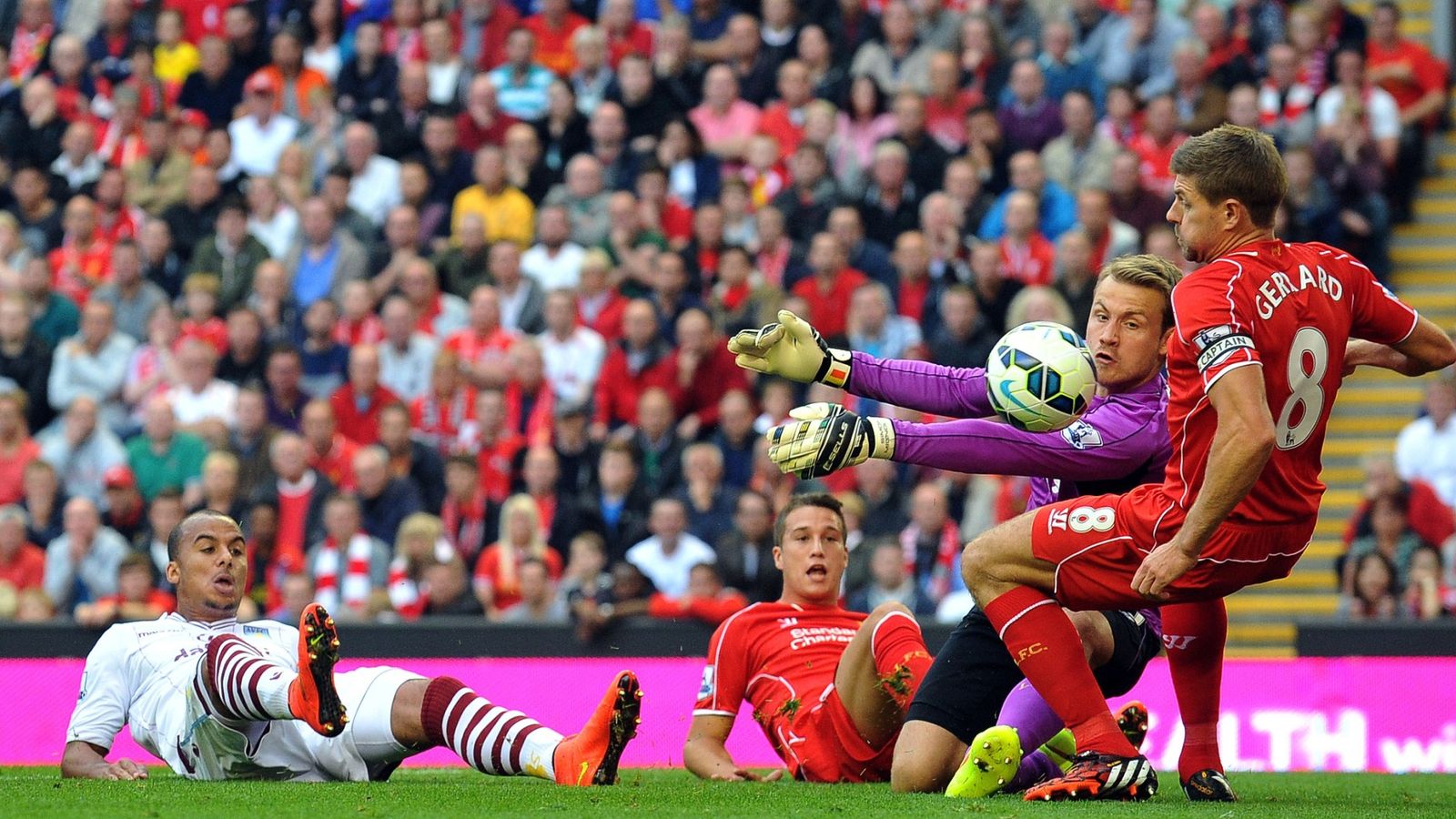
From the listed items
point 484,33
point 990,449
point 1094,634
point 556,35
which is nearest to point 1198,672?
point 1094,634

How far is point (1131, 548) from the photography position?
239 inches

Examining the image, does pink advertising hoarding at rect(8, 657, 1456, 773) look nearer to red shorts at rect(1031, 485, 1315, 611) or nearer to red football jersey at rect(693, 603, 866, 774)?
red football jersey at rect(693, 603, 866, 774)

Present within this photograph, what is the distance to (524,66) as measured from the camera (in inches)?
608

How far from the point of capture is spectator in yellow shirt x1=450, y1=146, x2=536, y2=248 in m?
14.6

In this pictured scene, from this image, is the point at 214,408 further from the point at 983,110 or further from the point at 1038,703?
the point at 1038,703

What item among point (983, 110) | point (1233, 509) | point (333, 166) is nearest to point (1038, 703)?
point (1233, 509)

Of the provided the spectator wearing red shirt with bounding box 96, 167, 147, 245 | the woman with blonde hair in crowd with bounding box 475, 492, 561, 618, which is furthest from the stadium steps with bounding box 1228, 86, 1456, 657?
the spectator wearing red shirt with bounding box 96, 167, 147, 245

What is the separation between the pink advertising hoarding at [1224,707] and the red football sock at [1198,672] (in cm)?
365

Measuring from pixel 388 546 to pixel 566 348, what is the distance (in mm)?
2009

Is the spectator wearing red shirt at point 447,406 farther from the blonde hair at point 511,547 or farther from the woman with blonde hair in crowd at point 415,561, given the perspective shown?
the woman with blonde hair in crowd at point 415,561

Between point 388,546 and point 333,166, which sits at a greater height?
point 333,166

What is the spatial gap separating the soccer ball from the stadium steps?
5.94m

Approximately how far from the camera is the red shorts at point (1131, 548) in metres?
5.95

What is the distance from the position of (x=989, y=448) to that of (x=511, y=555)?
612 cm
